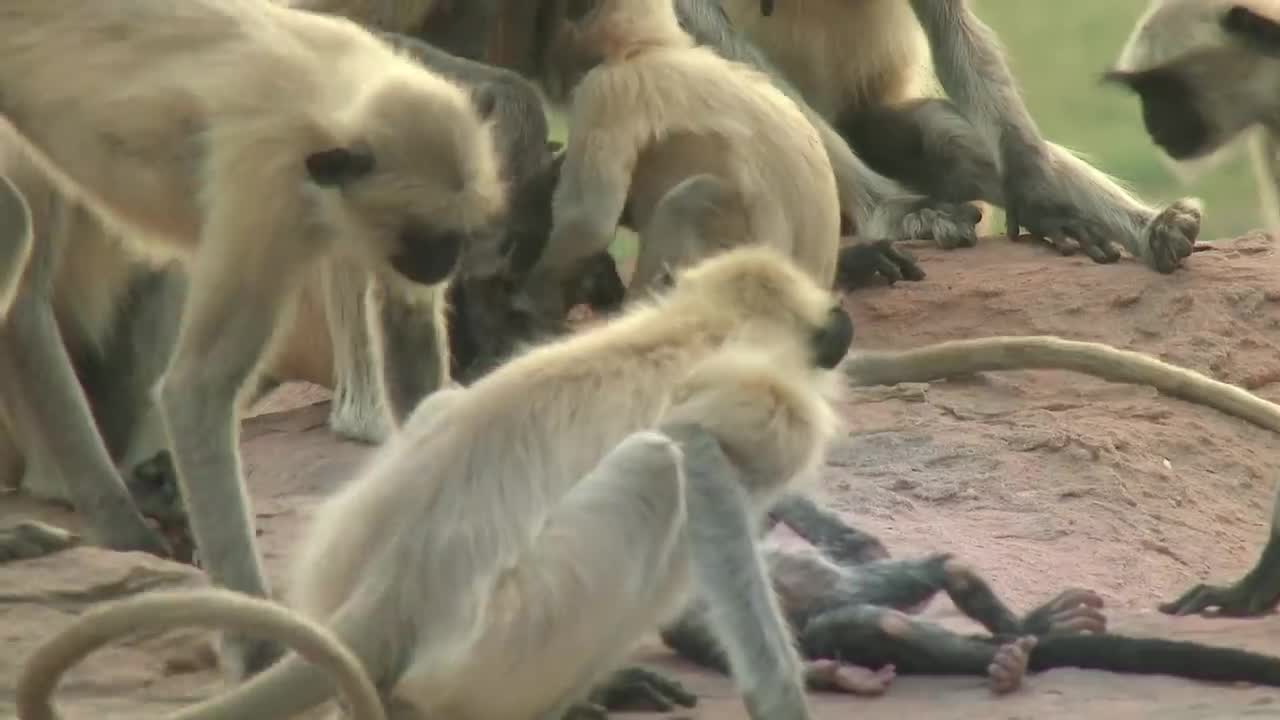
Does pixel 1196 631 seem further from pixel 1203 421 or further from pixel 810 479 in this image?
pixel 1203 421

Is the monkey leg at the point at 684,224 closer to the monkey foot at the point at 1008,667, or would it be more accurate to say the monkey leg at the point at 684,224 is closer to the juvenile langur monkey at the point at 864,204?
the juvenile langur monkey at the point at 864,204

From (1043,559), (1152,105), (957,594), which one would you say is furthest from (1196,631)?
(1152,105)

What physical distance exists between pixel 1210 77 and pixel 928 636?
1.99 m

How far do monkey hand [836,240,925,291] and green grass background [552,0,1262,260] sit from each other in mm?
3145

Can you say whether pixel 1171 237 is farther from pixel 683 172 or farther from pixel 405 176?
pixel 405 176

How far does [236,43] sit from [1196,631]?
197 cm

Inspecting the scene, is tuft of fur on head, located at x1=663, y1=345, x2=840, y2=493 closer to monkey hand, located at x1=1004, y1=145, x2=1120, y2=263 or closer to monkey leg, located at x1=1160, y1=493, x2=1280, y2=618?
monkey leg, located at x1=1160, y1=493, x2=1280, y2=618

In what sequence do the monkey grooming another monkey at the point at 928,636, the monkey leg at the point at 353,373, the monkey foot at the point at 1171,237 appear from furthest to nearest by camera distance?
the monkey foot at the point at 1171,237, the monkey leg at the point at 353,373, the monkey grooming another monkey at the point at 928,636

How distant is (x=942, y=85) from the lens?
7234 mm

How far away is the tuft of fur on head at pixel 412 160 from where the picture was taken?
3.54 m

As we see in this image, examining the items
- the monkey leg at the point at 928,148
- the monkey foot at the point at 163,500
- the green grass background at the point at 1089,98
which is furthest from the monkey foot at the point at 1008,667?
the green grass background at the point at 1089,98

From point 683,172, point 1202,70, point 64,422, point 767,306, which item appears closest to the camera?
point 767,306

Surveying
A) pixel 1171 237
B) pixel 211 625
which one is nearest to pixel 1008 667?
pixel 211 625

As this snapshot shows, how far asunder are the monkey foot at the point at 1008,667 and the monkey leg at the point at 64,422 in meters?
1.73
